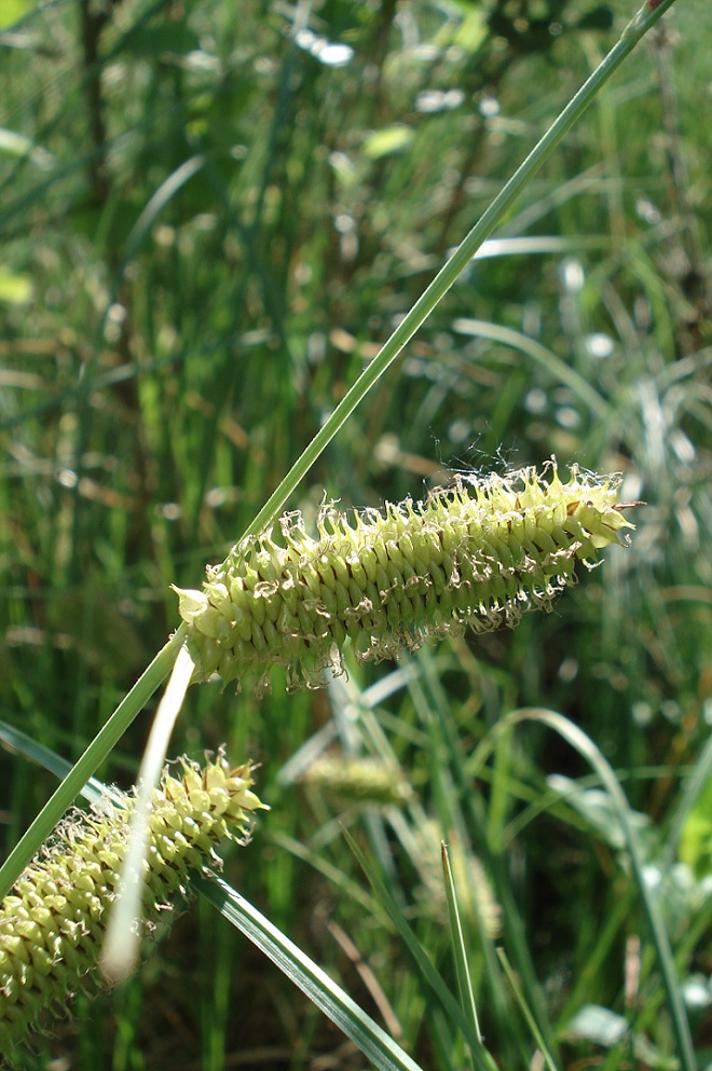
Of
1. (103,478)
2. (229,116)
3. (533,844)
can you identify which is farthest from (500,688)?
(229,116)

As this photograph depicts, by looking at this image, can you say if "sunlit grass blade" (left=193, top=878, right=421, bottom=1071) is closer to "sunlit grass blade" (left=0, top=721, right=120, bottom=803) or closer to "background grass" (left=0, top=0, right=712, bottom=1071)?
"sunlit grass blade" (left=0, top=721, right=120, bottom=803)

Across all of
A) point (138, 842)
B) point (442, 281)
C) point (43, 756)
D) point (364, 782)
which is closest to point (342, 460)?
point (364, 782)

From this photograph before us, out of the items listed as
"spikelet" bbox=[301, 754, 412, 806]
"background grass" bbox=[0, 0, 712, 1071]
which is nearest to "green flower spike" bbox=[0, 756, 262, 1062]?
"background grass" bbox=[0, 0, 712, 1071]

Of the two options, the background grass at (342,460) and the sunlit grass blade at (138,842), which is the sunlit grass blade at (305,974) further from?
the background grass at (342,460)

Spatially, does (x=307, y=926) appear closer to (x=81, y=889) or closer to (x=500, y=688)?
(x=500, y=688)

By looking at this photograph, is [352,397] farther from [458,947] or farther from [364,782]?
[364,782]

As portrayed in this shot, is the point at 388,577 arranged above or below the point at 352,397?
below
